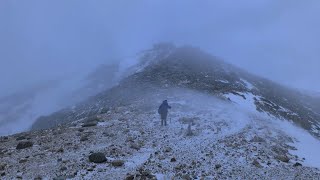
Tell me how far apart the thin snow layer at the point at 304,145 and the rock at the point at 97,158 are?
12834 mm

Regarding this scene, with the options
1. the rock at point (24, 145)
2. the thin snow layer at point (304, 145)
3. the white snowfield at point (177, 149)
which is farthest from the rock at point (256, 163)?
the rock at point (24, 145)

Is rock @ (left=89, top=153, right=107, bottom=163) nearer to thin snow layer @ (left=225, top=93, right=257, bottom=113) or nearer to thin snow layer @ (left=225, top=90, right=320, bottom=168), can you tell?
thin snow layer @ (left=225, top=90, right=320, bottom=168)

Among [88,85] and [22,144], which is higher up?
[22,144]

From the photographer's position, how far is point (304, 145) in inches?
1367

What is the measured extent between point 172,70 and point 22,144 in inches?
2015

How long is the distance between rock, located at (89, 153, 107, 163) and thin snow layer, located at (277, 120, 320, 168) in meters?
12.8

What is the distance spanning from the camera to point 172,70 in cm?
7831

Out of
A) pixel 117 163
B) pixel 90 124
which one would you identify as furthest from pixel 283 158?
pixel 90 124

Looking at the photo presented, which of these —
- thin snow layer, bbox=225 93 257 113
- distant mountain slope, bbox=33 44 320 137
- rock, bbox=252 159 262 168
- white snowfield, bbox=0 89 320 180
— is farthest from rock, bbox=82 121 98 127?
thin snow layer, bbox=225 93 257 113

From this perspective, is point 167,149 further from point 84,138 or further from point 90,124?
point 90,124

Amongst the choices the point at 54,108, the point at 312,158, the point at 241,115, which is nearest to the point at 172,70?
the point at 54,108

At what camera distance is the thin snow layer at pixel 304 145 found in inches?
1156

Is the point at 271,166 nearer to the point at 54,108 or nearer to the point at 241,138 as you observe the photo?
the point at 241,138

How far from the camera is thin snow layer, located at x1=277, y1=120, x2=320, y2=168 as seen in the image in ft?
96.4
